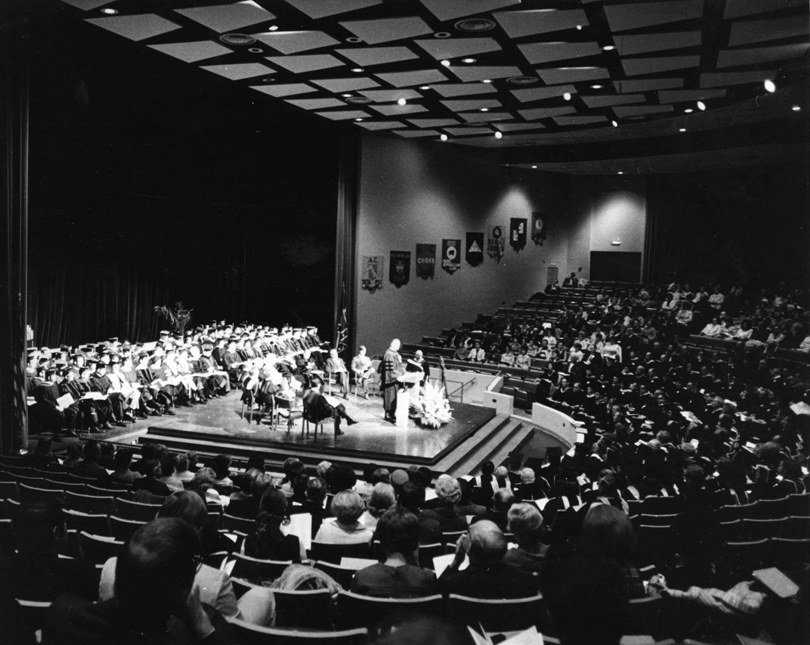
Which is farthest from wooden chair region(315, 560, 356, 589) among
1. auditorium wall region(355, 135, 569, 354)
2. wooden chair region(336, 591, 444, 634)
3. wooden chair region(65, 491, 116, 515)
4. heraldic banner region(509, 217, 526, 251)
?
heraldic banner region(509, 217, 526, 251)

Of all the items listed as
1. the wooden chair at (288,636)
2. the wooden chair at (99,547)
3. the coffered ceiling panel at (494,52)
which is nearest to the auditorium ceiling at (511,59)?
the coffered ceiling panel at (494,52)

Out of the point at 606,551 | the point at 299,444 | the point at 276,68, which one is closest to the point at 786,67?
the point at 276,68

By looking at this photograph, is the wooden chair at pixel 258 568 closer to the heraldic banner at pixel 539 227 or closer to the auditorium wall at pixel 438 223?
the auditorium wall at pixel 438 223

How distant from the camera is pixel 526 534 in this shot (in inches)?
155

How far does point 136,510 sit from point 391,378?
785cm

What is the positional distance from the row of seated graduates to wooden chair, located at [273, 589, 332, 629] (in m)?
9.29

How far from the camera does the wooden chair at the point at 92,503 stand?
16.4 ft

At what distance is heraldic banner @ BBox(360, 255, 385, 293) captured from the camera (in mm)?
19422

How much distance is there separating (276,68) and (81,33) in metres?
3.45

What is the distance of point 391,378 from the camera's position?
12.5m

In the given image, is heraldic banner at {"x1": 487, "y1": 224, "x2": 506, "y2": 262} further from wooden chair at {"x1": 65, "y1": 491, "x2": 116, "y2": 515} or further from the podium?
wooden chair at {"x1": 65, "y1": 491, "x2": 116, "y2": 515}

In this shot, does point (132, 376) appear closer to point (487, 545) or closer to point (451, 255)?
point (487, 545)

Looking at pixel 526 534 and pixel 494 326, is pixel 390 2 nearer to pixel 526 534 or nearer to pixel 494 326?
pixel 526 534

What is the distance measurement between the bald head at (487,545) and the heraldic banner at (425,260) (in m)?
17.9
